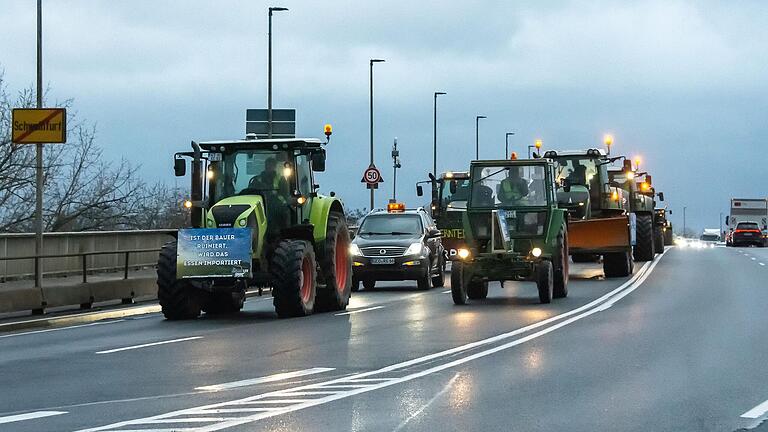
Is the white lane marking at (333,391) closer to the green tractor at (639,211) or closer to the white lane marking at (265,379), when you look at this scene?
the white lane marking at (265,379)

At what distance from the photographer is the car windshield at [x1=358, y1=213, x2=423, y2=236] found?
32.6 m

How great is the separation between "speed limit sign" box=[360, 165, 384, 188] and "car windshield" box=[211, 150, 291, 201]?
78.4 ft

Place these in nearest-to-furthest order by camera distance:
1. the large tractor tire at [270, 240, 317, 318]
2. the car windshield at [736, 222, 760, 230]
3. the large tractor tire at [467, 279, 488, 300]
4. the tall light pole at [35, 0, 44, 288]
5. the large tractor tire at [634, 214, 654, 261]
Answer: the large tractor tire at [270, 240, 317, 318]
the tall light pole at [35, 0, 44, 288]
the large tractor tire at [467, 279, 488, 300]
the large tractor tire at [634, 214, 654, 261]
the car windshield at [736, 222, 760, 230]

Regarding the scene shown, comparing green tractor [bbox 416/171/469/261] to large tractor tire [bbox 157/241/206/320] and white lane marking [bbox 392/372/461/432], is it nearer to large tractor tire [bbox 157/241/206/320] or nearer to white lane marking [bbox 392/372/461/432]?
large tractor tire [bbox 157/241/206/320]

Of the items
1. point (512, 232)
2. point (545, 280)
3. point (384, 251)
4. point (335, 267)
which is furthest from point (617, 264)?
point (335, 267)

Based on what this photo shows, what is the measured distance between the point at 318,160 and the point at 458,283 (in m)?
3.86

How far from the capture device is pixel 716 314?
881 inches

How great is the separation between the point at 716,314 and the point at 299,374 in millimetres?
10668

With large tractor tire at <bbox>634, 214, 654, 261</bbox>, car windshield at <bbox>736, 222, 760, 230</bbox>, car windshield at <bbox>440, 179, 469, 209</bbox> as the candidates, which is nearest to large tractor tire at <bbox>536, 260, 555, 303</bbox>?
car windshield at <bbox>440, 179, 469, 209</bbox>

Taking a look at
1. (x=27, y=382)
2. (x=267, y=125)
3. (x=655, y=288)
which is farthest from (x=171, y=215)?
(x=27, y=382)

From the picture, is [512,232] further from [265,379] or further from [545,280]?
[265,379]

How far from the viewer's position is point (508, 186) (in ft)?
89.4

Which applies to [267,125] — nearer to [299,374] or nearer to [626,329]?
[626,329]

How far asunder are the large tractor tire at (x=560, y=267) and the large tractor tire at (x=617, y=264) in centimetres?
892
